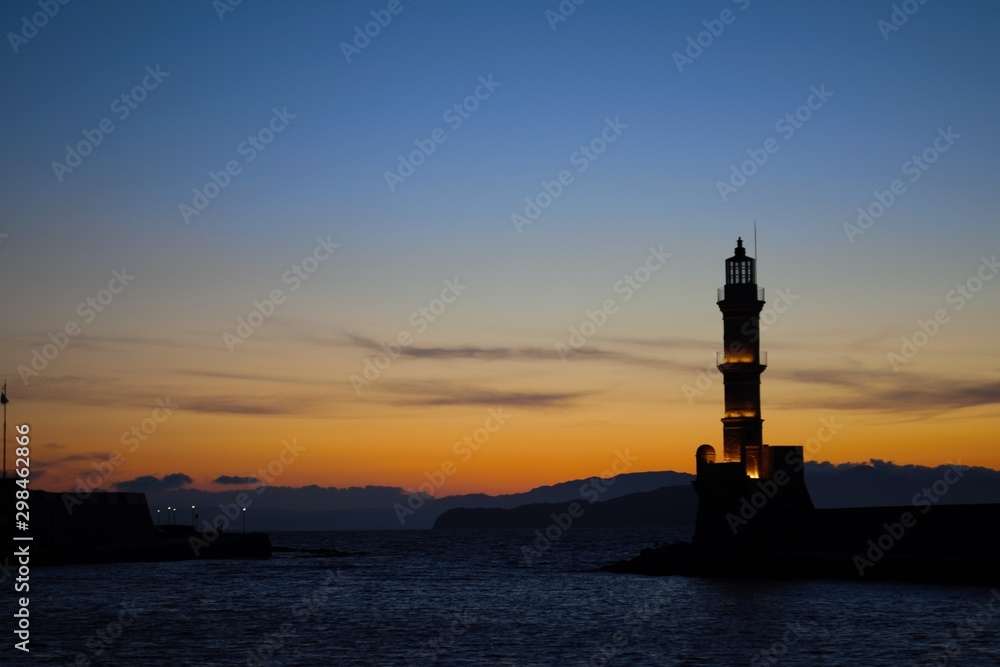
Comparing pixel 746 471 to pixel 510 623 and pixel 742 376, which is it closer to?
pixel 742 376

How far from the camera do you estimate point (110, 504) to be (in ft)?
303

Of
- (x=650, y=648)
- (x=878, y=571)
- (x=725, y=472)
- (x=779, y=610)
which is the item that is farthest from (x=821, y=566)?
(x=650, y=648)

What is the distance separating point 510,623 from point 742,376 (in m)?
22.4

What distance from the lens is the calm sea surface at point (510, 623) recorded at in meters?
40.7

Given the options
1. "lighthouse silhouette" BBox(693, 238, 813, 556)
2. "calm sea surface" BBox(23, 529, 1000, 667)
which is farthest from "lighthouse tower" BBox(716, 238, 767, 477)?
"calm sea surface" BBox(23, 529, 1000, 667)

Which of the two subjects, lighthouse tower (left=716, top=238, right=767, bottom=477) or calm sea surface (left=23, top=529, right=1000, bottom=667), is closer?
calm sea surface (left=23, top=529, right=1000, bottom=667)

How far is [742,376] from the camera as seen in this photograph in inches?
2653

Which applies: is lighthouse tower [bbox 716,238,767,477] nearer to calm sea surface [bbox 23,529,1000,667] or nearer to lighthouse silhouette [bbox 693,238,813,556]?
lighthouse silhouette [bbox 693,238,813,556]

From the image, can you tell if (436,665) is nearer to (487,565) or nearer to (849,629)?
(849,629)

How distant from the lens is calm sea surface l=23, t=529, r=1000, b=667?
133 feet

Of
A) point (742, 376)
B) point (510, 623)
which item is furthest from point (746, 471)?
point (510, 623)

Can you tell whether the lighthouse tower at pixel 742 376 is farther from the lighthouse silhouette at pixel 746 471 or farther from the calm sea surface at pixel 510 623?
the calm sea surface at pixel 510 623

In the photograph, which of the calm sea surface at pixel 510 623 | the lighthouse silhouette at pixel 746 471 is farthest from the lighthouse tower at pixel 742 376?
the calm sea surface at pixel 510 623

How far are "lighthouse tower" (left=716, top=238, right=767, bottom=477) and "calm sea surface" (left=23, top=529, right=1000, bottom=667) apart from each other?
760 cm
